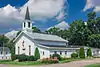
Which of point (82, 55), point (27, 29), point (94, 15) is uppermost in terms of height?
point (94, 15)

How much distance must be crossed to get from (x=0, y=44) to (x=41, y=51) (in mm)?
66379

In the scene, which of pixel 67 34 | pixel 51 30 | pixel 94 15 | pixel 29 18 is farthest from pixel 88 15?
pixel 29 18

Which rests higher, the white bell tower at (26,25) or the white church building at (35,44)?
the white bell tower at (26,25)

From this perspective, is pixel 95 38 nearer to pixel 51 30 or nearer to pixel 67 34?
pixel 67 34

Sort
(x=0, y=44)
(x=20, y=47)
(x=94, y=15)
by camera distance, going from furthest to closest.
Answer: (x=0, y=44) → (x=94, y=15) → (x=20, y=47)

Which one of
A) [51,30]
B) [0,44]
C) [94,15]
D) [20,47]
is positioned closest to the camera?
[20,47]

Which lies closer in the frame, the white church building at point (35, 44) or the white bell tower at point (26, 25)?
the white church building at point (35, 44)

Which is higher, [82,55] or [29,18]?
[29,18]

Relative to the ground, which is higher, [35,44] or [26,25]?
[26,25]

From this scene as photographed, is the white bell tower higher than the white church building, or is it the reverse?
the white bell tower

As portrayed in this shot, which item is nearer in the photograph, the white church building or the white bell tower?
the white church building

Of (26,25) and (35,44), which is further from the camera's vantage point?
(26,25)

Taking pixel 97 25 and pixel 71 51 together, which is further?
pixel 97 25

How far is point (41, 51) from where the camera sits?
48.6 metres
